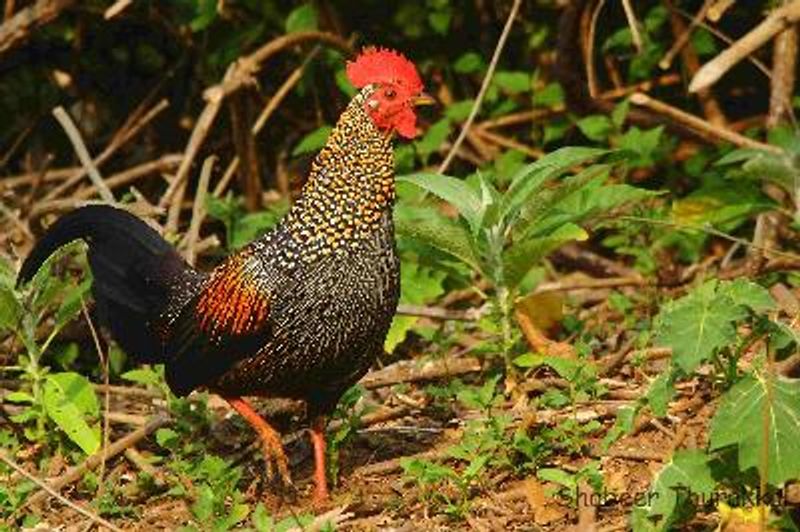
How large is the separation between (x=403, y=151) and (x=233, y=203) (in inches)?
37.5

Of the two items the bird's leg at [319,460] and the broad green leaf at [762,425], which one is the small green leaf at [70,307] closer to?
the bird's leg at [319,460]

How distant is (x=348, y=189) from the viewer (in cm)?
505

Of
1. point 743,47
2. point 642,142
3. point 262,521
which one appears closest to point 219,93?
point 642,142

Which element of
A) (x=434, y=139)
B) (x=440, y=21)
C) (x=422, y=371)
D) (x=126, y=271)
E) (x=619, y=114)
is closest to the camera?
(x=126, y=271)

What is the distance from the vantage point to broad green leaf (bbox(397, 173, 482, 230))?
217 inches

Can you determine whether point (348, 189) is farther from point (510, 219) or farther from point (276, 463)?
point (276, 463)

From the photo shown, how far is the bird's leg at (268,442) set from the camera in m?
5.16

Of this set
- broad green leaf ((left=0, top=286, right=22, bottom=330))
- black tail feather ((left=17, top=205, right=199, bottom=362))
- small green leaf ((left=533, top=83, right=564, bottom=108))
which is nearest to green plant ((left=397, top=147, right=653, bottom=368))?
black tail feather ((left=17, top=205, right=199, bottom=362))

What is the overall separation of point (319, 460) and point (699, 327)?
167 centimetres

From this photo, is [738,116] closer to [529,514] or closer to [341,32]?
[341,32]

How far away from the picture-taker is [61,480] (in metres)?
5.45

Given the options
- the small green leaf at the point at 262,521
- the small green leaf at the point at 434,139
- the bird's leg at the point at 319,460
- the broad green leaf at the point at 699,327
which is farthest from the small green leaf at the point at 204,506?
the small green leaf at the point at 434,139

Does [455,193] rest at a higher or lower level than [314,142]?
lower

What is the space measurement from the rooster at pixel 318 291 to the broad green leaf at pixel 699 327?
46.6 inches
